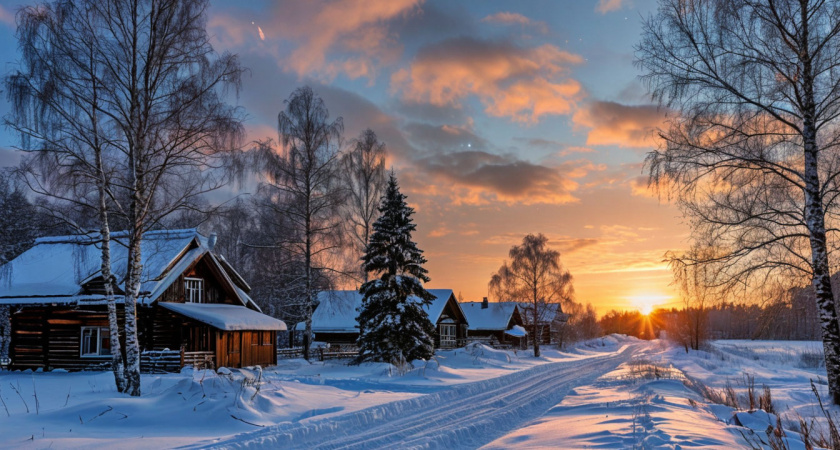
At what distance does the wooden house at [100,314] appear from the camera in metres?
26.2

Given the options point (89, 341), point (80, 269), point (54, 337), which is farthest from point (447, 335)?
point (80, 269)

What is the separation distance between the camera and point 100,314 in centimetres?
2680

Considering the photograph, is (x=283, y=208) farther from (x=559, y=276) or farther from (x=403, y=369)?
(x=559, y=276)

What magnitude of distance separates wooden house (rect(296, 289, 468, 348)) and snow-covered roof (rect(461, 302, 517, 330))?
8.60 m

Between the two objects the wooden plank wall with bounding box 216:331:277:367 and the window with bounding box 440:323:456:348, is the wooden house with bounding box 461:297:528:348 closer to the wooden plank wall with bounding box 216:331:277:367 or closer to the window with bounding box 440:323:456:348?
Answer: the window with bounding box 440:323:456:348

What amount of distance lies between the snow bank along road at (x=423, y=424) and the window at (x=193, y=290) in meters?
16.7

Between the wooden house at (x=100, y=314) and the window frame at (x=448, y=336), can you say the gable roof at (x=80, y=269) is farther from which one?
the window frame at (x=448, y=336)

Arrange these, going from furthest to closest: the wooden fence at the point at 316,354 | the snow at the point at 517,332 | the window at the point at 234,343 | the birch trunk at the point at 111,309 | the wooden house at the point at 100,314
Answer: the snow at the point at 517,332, the wooden fence at the point at 316,354, the window at the point at 234,343, the wooden house at the point at 100,314, the birch trunk at the point at 111,309

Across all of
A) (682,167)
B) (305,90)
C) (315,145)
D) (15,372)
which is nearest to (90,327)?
(15,372)

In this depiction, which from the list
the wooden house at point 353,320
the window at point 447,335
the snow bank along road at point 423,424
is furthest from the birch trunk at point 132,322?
the window at point 447,335

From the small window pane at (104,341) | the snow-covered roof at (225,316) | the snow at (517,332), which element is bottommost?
the snow at (517,332)

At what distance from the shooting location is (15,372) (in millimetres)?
26453

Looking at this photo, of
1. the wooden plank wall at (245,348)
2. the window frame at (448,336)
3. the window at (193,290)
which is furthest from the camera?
the window frame at (448,336)

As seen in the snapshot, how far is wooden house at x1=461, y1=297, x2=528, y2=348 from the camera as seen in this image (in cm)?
6456
